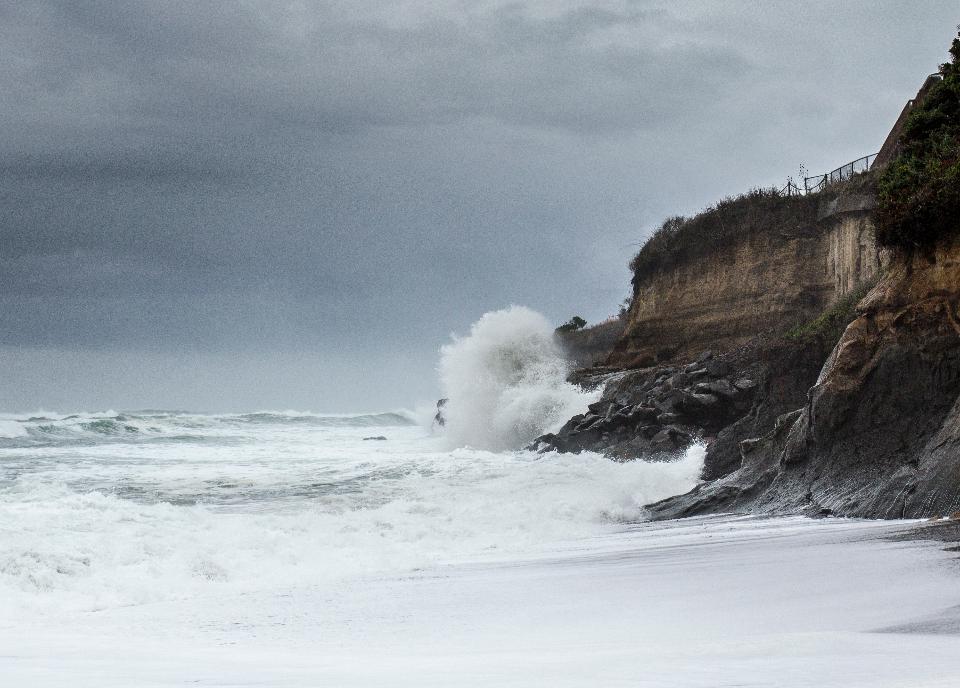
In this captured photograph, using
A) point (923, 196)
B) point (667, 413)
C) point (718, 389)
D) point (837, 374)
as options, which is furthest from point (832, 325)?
point (923, 196)

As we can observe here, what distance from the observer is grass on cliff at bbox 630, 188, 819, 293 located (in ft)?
95.9

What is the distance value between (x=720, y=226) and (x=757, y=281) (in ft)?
9.37

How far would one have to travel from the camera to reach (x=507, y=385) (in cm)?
3478

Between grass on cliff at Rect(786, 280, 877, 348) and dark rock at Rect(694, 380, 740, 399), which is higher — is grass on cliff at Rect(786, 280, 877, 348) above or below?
above

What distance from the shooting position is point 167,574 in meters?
8.76

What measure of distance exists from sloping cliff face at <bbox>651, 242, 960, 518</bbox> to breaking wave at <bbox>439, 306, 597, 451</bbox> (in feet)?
53.2

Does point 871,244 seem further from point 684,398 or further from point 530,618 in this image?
point 530,618

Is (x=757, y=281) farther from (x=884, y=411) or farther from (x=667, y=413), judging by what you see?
(x=884, y=411)

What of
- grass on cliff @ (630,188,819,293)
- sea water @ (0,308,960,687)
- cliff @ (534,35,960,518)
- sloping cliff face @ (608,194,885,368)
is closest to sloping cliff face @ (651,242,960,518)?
cliff @ (534,35,960,518)

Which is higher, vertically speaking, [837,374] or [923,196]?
[923,196]

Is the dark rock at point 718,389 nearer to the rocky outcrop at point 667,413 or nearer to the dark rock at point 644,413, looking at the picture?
the rocky outcrop at point 667,413

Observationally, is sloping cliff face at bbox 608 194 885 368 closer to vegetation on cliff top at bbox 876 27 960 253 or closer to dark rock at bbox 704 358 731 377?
dark rock at bbox 704 358 731 377

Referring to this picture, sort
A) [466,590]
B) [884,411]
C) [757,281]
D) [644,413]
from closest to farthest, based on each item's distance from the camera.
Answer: [466,590], [884,411], [644,413], [757,281]

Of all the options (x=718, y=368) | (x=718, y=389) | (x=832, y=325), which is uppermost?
(x=832, y=325)
